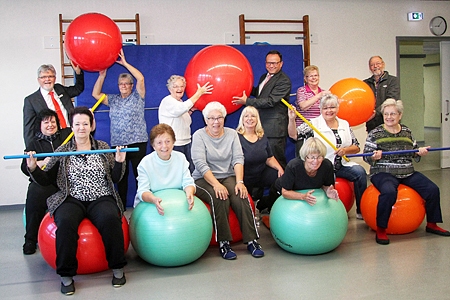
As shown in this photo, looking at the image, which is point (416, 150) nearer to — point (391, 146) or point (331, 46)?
point (391, 146)

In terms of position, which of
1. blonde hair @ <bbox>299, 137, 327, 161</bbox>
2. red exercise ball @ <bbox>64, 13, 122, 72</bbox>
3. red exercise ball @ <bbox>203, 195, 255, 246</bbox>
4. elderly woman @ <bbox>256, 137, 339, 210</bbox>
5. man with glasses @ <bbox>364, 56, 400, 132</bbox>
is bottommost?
red exercise ball @ <bbox>203, 195, 255, 246</bbox>

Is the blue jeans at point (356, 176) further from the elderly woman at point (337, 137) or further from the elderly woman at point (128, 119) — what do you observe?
the elderly woman at point (128, 119)

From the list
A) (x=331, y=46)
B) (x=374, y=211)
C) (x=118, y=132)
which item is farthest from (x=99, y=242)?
(x=331, y=46)

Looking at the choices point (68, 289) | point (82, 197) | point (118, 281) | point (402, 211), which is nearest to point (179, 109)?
point (82, 197)

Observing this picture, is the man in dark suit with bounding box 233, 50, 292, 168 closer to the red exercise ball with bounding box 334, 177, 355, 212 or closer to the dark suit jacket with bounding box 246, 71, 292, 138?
the dark suit jacket with bounding box 246, 71, 292, 138

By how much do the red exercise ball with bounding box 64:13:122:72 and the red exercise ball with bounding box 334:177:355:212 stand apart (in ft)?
7.87

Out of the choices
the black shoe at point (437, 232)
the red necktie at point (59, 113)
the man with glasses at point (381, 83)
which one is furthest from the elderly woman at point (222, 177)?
the man with glasses at point (381, 83)

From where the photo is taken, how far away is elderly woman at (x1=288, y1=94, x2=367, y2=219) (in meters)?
3.99

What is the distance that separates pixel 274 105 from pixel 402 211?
156 centimetres

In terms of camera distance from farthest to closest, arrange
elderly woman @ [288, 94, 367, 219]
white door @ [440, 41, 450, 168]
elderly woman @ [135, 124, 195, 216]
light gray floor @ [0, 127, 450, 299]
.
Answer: white door @ [440, 41, 450, 168] → elderly woman @ [288, 94, 367, 219] → elderly woman @ [135, 124, 195, 216] → light gray floor @ [0, 127, 450, 299]

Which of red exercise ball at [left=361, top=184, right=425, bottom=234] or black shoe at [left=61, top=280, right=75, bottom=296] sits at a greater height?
red exercise ball at [left=361, top=184, right=425, bottom=234]

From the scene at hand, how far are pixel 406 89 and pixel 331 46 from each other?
14.9ft

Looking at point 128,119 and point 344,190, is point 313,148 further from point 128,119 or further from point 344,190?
point 128,119

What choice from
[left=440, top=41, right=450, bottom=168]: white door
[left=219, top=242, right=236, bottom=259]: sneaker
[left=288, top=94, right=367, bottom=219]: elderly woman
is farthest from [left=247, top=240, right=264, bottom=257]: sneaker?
[left=440, top=41, right=450, bottom=168]: white door
